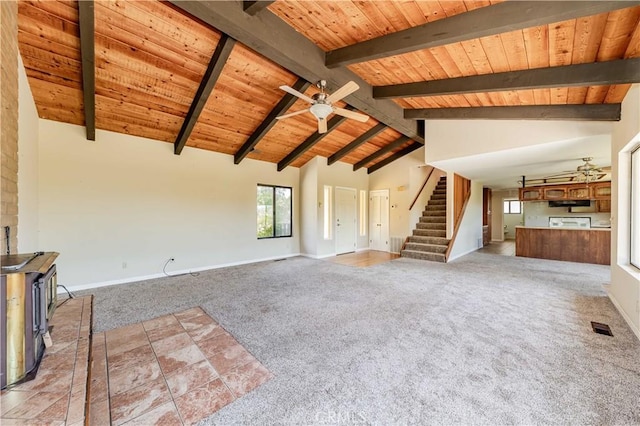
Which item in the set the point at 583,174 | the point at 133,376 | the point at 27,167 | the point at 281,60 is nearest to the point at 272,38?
the point at 281,60

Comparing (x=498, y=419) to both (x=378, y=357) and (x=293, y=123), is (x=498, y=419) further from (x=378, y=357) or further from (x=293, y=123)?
(x=293, y=123)

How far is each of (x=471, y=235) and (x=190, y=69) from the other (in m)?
8.64

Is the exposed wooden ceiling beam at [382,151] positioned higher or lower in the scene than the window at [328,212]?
higher

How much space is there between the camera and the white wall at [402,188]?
7.76 meters

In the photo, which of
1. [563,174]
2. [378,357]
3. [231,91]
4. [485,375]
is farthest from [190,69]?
[563,174]

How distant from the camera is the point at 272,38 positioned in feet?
8.68

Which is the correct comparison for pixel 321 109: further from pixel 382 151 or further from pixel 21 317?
pixel 382 151

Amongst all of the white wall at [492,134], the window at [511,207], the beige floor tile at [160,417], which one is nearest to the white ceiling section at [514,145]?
the white wall at [492,134]

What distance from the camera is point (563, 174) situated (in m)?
7.11

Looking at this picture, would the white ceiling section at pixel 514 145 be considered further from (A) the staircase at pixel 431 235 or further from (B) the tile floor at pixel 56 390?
(B) the tile floor at pixel 56 390

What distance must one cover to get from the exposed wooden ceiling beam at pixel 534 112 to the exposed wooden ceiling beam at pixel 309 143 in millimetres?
1747

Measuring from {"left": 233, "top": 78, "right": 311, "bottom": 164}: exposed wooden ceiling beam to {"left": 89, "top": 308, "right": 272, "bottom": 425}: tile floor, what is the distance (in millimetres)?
3456

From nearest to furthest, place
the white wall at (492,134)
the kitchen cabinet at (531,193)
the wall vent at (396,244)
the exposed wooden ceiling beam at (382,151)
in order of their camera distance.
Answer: the white wall at (492,134) < the exposed wooden ceiling beam at (382,151) < the kitchen cabinet at (531,193) < the wall vent at (396,244)

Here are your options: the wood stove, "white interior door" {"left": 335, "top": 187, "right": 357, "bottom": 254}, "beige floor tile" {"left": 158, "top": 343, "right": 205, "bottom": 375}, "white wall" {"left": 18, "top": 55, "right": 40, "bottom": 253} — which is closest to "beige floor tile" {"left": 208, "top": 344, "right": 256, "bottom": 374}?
"beige floor tile" {"left": 158, "top": 343, "right": 205, "bottom": 375}
